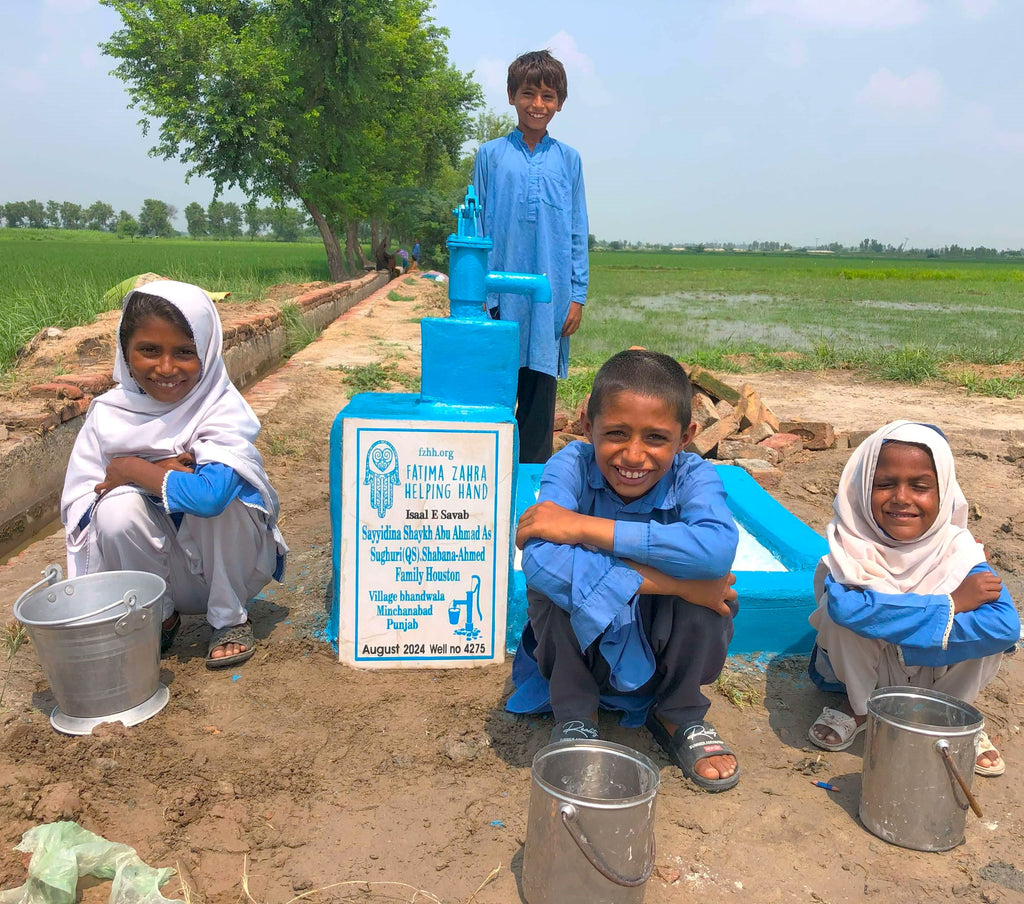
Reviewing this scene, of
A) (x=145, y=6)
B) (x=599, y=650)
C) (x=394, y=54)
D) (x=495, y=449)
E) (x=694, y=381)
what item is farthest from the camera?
(x=394, y=54)

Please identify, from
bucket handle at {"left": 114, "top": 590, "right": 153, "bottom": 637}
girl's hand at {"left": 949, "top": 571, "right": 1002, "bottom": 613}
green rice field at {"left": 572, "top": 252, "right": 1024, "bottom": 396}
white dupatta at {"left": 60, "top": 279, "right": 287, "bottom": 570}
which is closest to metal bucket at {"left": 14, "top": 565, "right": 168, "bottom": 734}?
bucket handle at {"left": 114, "top": 590, "right": 153, "bottom": 637}

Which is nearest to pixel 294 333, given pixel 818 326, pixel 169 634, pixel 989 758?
pixel 169 634

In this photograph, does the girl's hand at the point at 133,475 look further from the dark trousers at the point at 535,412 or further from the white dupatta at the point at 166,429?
the dark trousers at the point at 535,412

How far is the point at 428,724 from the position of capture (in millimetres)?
2312

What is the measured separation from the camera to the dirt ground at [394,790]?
5.70ft

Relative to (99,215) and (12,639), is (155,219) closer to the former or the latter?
(99,215)

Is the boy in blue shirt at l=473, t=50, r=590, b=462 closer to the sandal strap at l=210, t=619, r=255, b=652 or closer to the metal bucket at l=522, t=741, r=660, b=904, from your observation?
the sandal strap at l=210, t=619, r=255, b=652

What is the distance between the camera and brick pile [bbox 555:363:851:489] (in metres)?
5.54

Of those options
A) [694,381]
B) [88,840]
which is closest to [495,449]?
[88,840]

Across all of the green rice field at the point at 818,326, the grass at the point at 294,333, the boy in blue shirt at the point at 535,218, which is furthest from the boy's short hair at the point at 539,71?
the grass at the point at 294,333

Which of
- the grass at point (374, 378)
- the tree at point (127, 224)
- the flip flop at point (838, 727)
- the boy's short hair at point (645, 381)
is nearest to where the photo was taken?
the boy's short hair at point (645, 381)

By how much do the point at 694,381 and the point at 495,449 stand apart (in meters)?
4.09

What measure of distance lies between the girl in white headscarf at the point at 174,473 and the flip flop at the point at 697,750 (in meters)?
1.34

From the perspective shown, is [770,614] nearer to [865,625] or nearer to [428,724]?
[865,625]
